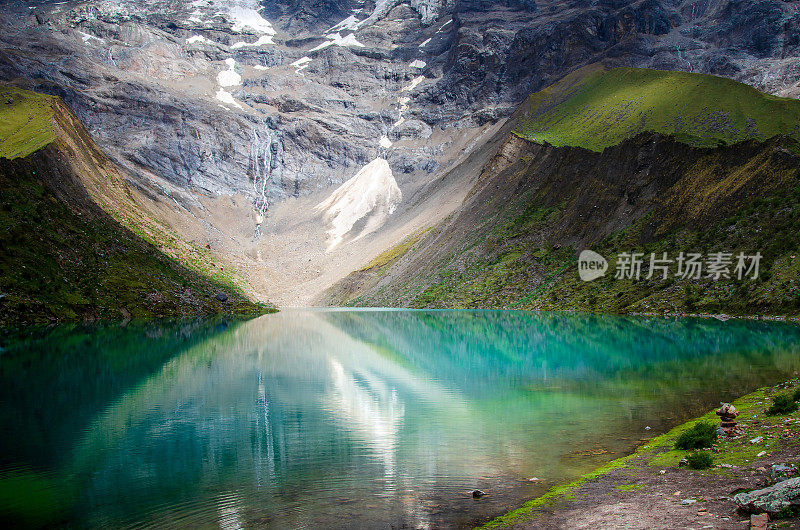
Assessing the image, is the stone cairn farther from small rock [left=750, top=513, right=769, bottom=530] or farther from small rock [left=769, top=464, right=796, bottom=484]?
small rock [left=750, top=513, right=769, bottom=530]

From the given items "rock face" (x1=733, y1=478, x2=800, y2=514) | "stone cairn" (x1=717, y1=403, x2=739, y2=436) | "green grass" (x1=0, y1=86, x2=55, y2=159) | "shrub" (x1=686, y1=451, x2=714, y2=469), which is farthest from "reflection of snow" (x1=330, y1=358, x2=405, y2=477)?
"green grass" (x1=0, y1=86, x2=55, y2=159)

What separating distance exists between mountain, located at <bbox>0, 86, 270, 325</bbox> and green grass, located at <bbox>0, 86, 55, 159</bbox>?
0.15 m

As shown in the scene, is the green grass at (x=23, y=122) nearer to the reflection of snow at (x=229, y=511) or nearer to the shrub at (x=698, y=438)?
the reflection of snow at (x=229, y=511)

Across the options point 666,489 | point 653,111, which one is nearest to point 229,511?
point 666,489

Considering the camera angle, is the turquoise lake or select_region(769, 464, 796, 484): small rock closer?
select_region(769, 464, 796, 484): small rock

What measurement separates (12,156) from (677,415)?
9251 centimetres

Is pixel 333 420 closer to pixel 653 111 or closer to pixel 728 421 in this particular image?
pixel 728 421

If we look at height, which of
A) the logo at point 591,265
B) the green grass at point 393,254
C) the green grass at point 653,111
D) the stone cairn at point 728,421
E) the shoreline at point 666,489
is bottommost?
the shoreline at point 666,489

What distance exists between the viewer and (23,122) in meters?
96.8

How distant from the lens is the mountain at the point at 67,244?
63.5m

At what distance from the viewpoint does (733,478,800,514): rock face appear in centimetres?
1032

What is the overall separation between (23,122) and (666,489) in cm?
11617

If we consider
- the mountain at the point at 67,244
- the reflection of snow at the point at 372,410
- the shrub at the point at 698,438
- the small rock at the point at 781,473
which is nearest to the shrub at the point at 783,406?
the shrub at the point at 698,438

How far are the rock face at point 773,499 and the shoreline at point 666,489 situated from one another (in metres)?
0.28
